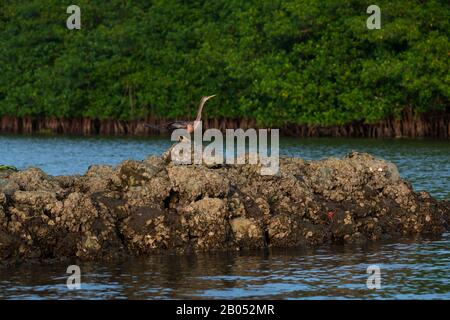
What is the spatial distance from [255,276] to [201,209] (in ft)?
10.0

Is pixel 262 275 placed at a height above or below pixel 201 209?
below

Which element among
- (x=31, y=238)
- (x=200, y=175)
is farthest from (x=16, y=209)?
(x=200, y=175)

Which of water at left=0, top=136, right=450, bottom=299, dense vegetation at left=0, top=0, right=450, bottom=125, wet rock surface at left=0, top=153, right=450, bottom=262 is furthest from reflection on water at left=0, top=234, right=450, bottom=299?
dense vegetation at left=0, top=0, right=450, bottom=125

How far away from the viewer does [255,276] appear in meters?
22.2

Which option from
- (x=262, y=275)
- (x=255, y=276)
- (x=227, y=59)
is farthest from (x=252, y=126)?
(x=255, y=276)

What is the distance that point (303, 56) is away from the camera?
76625mm

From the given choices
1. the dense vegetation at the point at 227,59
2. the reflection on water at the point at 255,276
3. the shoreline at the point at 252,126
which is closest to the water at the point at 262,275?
the reflection on water at the point at 255,276

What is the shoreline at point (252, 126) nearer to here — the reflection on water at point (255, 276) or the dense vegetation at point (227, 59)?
the dense vegetation at point (227, 59)

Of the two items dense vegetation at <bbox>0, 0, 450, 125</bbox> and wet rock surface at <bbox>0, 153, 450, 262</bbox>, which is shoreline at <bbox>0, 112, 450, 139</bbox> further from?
wet rock surface at <bbox>0, 153, 450, 262</bbox>

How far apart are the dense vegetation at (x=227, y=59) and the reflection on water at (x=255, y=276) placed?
4406cm

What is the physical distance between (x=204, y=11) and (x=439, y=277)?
221 feet

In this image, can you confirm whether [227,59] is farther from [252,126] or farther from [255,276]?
[255,276]

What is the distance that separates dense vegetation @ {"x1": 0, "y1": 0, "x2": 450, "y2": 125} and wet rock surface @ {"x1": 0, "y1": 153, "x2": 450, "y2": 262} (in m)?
40.5
